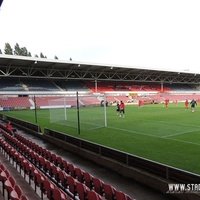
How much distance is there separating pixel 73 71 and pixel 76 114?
88.8 feet

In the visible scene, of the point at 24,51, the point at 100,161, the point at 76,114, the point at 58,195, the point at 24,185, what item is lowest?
the point at 76,114

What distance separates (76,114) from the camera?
125 ft

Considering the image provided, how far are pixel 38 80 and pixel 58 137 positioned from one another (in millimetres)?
47148

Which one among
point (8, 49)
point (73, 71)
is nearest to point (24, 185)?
point (73, 71)

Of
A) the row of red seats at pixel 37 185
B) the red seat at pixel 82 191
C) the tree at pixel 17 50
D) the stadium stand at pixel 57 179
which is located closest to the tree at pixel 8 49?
the tree at pixel 17 50

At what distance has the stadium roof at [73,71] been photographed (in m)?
54.3

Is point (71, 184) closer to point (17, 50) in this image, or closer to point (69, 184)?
point (69, 184)

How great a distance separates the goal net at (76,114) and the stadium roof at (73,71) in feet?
22.8

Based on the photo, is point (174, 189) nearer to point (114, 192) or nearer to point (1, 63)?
point (114, 192)

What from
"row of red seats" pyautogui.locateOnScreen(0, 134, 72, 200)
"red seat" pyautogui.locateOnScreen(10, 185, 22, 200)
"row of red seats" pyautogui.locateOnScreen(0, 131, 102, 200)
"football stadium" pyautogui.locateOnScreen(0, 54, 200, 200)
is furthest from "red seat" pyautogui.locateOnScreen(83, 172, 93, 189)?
"red seat" pyautogui.locateOnScreen(10, 185, 22, 200)

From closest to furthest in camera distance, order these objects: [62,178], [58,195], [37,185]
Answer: [58,195], [62,178], [37,185]

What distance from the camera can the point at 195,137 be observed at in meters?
18.4

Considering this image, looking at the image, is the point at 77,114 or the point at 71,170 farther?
the point at 77,114

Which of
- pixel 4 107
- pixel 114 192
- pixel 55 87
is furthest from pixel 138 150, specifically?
pixel 55 87
